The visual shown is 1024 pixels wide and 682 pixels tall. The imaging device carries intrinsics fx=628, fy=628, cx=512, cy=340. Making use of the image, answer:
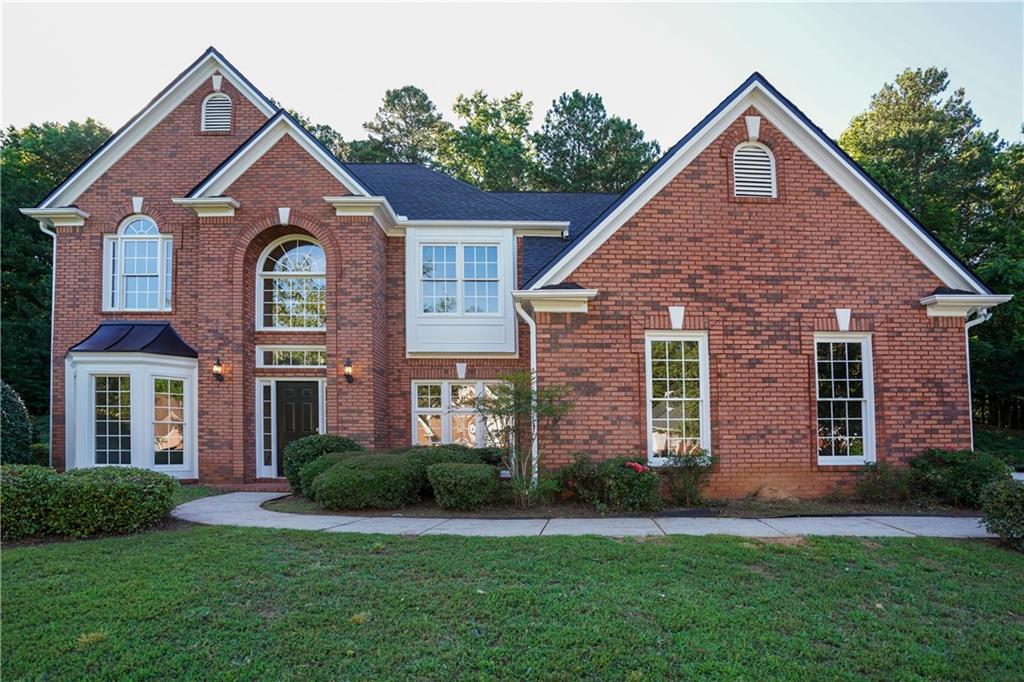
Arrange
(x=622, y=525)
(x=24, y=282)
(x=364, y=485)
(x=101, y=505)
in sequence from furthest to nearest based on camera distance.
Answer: (x=24, y=282), (x=364, y=485), (x=622, y=525), (x=101, y=505)

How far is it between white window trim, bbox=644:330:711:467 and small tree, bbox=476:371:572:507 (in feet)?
4.98

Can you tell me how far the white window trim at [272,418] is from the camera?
14.8m

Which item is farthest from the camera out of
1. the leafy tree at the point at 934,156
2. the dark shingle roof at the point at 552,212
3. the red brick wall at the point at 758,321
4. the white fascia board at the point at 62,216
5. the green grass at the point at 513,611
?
the leafy tree at the point at 934,156

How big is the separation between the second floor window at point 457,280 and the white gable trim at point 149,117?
590cm

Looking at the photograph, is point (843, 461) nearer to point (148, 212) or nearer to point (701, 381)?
point (701, 381)

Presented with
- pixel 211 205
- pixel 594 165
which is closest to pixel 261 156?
pixel 211 205

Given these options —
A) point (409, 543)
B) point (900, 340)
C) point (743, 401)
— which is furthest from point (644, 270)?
point (409, 543)

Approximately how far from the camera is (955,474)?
1027 cm

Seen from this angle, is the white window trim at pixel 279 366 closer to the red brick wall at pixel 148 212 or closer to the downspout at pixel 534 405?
the red brick wall at pixel 148 212

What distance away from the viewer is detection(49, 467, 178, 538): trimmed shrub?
7.84m

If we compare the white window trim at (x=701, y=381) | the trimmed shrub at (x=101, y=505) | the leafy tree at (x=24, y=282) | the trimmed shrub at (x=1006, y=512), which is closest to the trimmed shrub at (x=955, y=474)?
the trimmed shrub at (x=1006, y=512)

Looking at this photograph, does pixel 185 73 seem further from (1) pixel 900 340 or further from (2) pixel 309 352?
(1) pixel 900 340

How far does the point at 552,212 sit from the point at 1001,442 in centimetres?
2137

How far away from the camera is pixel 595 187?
34281 mm
